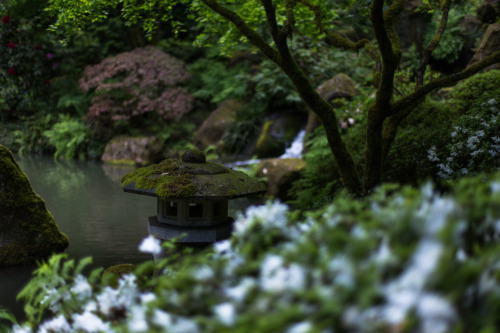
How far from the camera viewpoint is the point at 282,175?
27.5ft

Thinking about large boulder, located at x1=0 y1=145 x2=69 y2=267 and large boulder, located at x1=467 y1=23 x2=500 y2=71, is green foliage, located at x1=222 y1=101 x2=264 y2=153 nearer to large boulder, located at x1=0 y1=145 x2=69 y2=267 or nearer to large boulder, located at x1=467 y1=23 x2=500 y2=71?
large boulder, located at x1=467 y1=23 x2=500 y2=71

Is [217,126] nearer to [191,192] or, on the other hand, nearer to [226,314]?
[191,192]

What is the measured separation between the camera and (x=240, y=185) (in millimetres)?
4012

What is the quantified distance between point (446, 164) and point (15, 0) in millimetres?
14988

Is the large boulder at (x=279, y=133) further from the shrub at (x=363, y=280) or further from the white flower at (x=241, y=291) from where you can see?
the white flower at (x=241, y=291)

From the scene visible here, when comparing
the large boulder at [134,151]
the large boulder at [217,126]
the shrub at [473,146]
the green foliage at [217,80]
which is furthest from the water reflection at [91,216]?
the green foliage at [217,80]

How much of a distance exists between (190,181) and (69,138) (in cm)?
1363

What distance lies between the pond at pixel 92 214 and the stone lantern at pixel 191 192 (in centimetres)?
131

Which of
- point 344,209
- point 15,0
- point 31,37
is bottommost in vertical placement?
point 344,209

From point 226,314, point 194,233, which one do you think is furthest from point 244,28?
point 226,314

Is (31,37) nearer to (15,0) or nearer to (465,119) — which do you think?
(15,0)

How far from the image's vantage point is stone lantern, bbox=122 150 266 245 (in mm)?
3801

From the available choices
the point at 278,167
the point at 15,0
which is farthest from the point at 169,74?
the point at 278,167

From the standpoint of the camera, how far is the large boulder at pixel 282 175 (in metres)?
8.30
